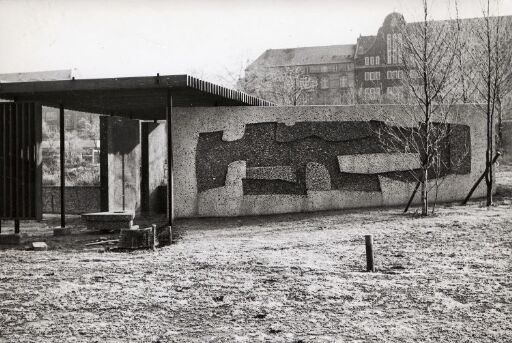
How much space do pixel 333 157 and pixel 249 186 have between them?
2.31 m

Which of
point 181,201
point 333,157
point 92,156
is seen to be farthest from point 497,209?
point 92,156

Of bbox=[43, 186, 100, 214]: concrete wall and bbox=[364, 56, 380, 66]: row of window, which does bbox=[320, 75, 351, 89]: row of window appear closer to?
bbox=[364, 56, 380, 66]: row of window

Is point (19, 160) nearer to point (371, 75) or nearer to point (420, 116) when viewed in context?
point (420, 116)

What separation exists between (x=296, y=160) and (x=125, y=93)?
15.6 ft

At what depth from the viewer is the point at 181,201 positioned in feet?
46.8

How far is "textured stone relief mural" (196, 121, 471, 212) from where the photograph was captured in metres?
14.2

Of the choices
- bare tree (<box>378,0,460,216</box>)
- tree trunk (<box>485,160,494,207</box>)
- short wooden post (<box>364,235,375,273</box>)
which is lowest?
short wooden post (<box>364,235,375,273</box>)

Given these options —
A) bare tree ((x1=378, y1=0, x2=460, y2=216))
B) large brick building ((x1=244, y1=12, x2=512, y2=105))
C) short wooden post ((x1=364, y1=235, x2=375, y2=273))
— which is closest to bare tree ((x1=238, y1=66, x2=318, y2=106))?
large brick building ((x1=244, y1=12, x2=512, y2=105))

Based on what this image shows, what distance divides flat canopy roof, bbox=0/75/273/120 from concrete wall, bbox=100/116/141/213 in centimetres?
70

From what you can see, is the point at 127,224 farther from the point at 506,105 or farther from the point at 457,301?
the point at 506,105

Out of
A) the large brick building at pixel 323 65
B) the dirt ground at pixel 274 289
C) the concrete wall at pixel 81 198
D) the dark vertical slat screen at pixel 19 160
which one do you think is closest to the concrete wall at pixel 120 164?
the concrete wall at pixel 81 198

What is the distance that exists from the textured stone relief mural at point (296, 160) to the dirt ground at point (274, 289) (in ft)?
10.3

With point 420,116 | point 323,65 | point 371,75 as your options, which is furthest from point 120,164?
point 323,65

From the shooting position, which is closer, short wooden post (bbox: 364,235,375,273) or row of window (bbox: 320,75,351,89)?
short wooden post (bbox: 364,235,375,273)
